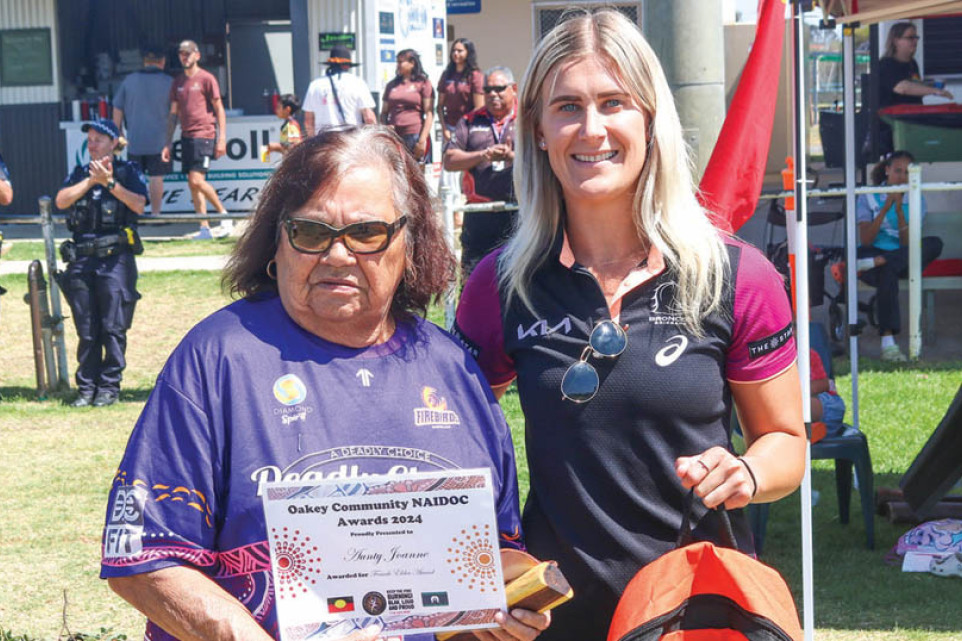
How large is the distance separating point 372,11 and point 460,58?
1.50m

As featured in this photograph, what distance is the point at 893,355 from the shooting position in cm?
1008

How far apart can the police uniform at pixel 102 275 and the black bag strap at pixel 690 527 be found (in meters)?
7.26

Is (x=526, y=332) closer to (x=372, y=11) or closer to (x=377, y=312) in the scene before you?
(x=377, y=312)

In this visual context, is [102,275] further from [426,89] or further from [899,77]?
[899,77]

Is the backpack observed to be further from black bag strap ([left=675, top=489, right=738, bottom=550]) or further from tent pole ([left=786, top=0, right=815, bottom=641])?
tent pole ([left=786, top=0, right=815, bottom=641])

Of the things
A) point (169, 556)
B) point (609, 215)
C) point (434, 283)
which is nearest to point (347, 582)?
point (169, 556)

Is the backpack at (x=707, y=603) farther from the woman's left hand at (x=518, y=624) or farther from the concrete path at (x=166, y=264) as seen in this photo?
the concrete path at (x=166, y=264)

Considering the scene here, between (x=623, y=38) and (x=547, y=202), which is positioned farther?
(x=547, y=202)

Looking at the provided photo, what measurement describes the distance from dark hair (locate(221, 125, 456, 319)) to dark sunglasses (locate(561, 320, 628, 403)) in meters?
0.34

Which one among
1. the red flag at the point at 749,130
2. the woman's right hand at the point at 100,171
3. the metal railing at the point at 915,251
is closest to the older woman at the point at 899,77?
the metal railing at the point at 915,251

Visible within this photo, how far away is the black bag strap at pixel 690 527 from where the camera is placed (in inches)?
97.2

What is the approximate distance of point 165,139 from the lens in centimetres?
1634

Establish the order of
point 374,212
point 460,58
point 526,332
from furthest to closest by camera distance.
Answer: point 460,58 → point 526,332 → point 374,212

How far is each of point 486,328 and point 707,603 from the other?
0.74m
